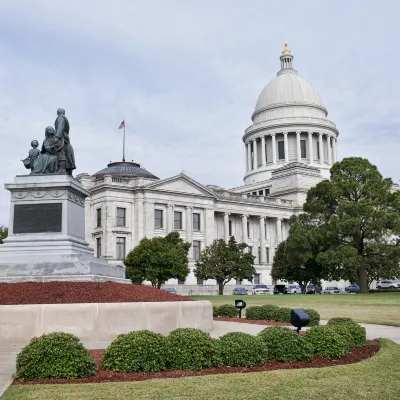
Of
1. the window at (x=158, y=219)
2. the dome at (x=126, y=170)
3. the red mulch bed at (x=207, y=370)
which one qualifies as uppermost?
the dome at (x=126, y=170)

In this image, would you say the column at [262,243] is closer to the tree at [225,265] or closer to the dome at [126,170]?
the dome at [126,170]

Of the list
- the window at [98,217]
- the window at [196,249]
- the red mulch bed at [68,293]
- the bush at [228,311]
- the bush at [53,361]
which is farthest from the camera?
the window at [196,249]

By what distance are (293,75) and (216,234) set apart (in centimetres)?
5106

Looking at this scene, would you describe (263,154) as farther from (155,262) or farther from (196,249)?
(155,262)

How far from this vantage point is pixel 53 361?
402 inches

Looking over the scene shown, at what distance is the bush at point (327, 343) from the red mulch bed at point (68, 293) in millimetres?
5435

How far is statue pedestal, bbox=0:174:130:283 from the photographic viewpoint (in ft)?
61.0

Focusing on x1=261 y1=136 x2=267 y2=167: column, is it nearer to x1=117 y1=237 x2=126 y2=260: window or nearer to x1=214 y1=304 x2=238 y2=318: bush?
x1=117 y1=237 x2=126 y2=260: window

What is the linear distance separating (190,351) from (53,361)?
8.86 ft

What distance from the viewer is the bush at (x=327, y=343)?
12375 millimetres

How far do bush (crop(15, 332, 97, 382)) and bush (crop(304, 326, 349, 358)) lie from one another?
513 cm

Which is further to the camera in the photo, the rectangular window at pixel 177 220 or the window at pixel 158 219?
the rectangular window at pixel 177 220

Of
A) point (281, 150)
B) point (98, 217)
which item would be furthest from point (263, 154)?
point (98, 217)

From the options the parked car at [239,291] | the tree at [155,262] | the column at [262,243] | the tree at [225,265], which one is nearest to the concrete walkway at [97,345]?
the tree at [155,262]
